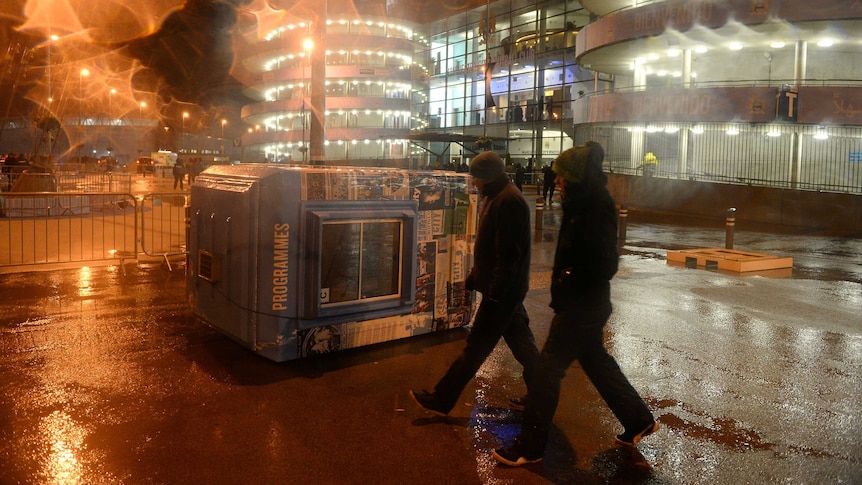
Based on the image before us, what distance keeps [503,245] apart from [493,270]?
20 centimetres

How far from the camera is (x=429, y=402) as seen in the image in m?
5.12

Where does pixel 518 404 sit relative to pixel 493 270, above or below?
below

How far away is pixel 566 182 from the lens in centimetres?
446

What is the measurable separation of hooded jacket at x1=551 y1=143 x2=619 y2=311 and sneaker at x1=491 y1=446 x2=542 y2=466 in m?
0.91

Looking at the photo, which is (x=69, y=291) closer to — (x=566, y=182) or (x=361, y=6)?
(x=566, y=182)

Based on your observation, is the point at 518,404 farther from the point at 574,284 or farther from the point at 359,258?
the point at 359,258

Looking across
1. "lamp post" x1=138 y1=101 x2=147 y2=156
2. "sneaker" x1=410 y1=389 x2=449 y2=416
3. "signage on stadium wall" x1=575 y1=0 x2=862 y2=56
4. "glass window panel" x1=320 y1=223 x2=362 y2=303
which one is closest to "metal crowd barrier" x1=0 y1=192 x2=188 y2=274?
"glass window panel" x1=320 y1=223 x2=362 y2=303

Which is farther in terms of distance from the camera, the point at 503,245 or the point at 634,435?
the point at 503,245

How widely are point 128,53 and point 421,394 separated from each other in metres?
81.3

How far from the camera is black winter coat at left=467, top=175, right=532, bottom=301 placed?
15.6ft

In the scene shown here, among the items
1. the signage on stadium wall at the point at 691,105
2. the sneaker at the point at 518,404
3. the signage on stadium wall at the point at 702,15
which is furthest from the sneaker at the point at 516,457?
the signage on stadium wall at the point at 702,15

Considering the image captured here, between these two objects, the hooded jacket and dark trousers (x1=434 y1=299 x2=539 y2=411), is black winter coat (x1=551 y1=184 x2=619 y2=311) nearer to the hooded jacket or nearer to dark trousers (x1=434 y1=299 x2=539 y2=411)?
the hooded jacket

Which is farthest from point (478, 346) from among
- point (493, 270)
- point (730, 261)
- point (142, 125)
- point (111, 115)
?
point (142, 125)

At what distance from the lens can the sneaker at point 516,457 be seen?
4332mm
